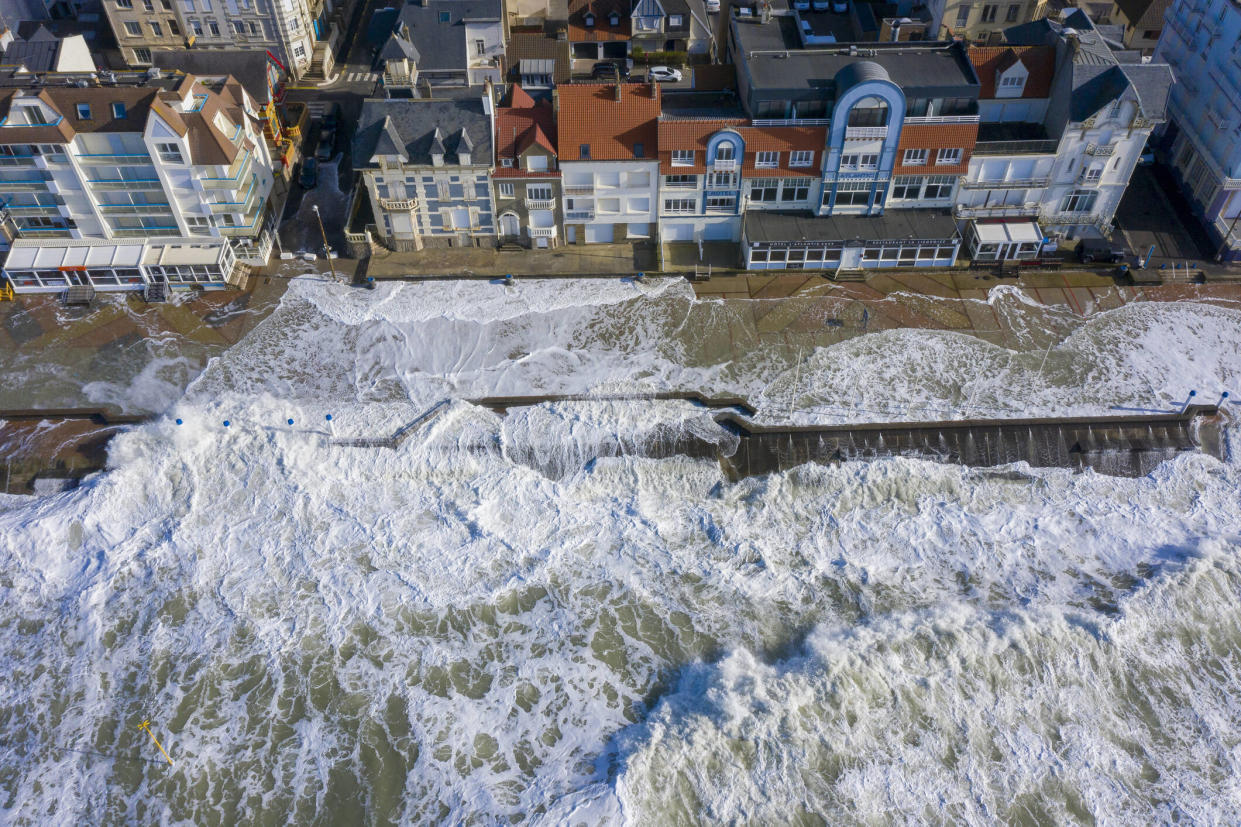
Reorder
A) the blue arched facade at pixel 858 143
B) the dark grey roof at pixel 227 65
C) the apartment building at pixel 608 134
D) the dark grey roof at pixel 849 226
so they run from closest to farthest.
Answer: the blue arched facade at pixel 858 143, the apartment building at pixel 608 134, the dark grey roof at pixel 849 226, the dark grey roof at pixel 227 65

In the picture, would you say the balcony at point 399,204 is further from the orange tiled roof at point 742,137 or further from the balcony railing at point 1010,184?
the balcony railing at point 1010,184

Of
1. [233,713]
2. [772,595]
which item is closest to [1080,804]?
[772,595]

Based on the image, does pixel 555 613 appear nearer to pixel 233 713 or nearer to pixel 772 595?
pixel 772 595

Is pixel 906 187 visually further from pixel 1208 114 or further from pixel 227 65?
pixel 227 65

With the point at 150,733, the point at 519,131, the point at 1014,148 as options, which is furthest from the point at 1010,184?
the point at 150,733

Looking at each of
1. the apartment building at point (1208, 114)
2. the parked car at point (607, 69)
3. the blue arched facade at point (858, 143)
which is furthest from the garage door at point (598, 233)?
the apartment building at point (1208, 114)

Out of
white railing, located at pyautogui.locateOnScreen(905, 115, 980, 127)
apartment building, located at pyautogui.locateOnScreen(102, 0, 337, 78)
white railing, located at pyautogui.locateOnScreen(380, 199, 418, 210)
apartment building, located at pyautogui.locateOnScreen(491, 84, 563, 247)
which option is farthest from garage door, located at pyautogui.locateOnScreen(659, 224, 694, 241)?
apartment building, located at pyautogui.locateOnScreen(102, 0, 337, 78)
